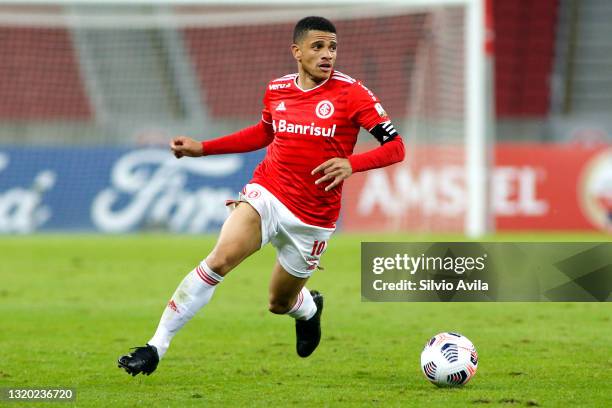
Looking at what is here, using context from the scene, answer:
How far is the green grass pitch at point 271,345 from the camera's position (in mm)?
6082

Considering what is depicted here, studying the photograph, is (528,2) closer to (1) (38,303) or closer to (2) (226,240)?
(1) (38,303)

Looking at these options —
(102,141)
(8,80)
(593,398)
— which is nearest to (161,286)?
(593,398)

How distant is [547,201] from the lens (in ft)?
69.7

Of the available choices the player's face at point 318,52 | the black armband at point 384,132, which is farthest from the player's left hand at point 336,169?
the player's face at point 318,52

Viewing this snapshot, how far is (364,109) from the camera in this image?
671cm

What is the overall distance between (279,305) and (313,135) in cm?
125

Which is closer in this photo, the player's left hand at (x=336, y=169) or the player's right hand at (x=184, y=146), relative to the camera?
the player's left hand at (x=336, y=169)

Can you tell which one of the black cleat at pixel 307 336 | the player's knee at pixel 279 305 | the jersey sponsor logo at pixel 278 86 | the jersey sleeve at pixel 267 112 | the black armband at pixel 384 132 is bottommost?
the black cleat at pixel 307 336

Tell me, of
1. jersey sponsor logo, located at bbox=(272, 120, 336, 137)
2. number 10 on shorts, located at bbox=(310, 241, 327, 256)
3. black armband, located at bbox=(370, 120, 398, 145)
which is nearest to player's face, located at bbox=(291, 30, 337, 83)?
jersey sponsor logo, located at bbox=(272, 120, 336, 137)

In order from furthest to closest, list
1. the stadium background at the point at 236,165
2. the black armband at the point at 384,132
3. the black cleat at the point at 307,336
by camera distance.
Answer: the stadium background at the point at 236,165 → the black cleat at the point at 307,336 → the black armband at the point at 384,132

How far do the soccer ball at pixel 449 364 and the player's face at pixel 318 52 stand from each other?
1.85 m

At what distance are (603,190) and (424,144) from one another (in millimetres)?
3956

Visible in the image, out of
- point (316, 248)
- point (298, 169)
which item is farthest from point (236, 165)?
point (298, 169)

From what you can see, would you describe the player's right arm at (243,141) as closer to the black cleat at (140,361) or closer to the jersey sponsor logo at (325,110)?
the jersey sponsor logo at (325,110)
